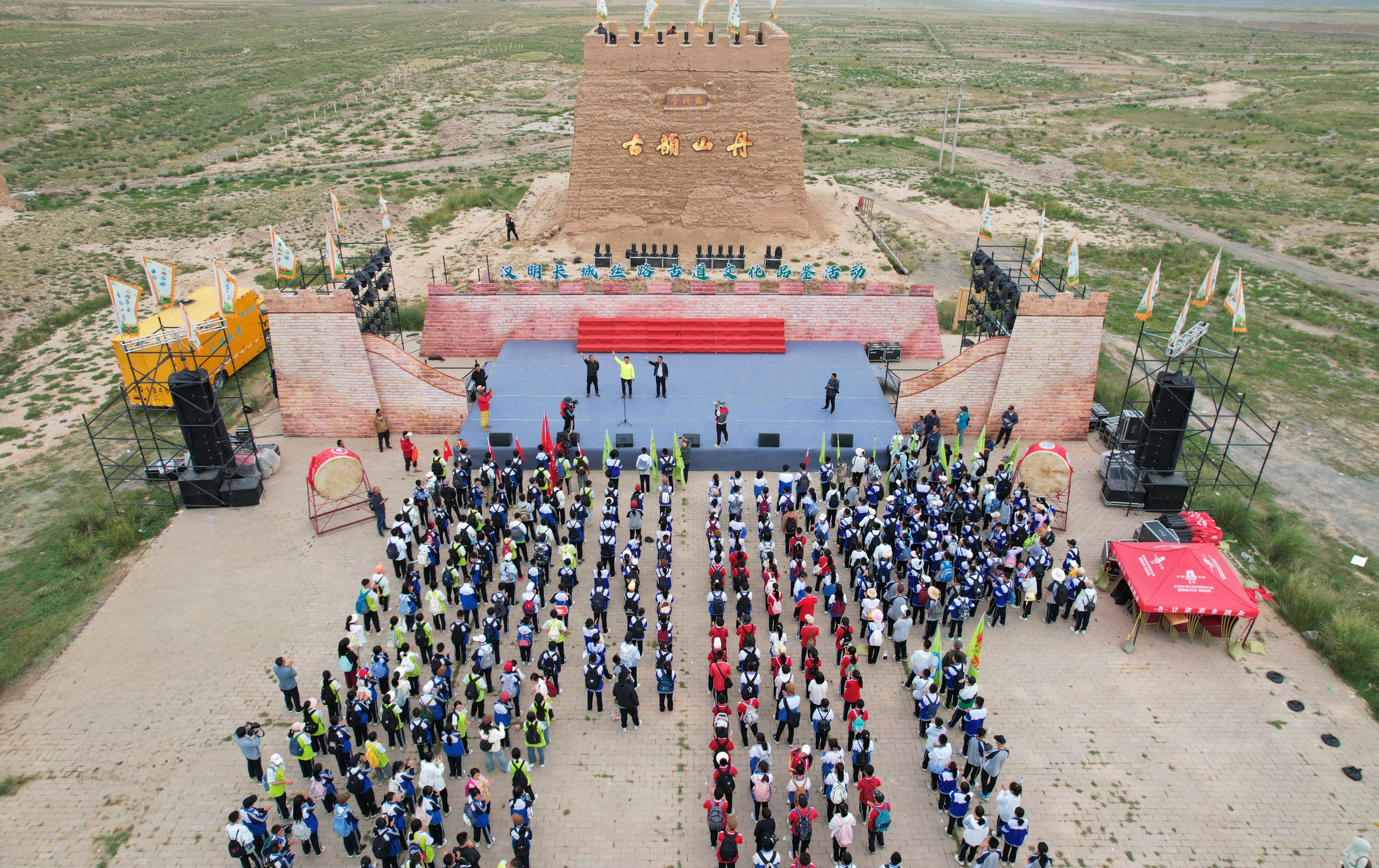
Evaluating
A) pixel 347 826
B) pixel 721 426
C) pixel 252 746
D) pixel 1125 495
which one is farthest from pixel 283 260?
pixel 1125 495

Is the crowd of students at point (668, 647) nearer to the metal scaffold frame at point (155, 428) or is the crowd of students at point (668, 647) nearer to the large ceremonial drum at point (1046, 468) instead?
the large ceremonial drum at point (1046, 468)

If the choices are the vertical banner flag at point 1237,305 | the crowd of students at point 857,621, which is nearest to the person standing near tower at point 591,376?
the crowd of students at point 857,621

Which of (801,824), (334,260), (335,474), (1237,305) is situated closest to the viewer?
(801,824)

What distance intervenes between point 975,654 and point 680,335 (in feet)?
49.0

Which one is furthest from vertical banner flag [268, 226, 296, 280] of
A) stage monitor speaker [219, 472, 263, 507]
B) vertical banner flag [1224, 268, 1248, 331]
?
vertical banner flag [1224, 268, 1248, 331]

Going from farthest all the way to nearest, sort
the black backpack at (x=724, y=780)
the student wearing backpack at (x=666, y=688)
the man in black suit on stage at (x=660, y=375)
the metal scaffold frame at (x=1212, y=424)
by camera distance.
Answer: the man in black suit on stage at (x=660, y=375) < the metal scaffold frame at (x=1212, y=424) < the student wearing backpack at (x=666, y=688) < the black backpack at (x=724, y=780)

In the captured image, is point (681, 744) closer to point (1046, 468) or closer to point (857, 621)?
point (857, 621)

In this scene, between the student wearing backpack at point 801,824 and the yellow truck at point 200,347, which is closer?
the student wearing backpack at point 801,824

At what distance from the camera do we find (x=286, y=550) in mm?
18391

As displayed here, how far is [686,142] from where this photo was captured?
29.5 metres

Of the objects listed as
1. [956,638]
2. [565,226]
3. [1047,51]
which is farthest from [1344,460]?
[1047,51]

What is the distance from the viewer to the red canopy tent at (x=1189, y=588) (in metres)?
15.2

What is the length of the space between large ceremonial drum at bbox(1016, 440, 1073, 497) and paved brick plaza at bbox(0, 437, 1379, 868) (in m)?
3.12

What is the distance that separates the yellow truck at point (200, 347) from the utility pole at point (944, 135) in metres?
39.8
